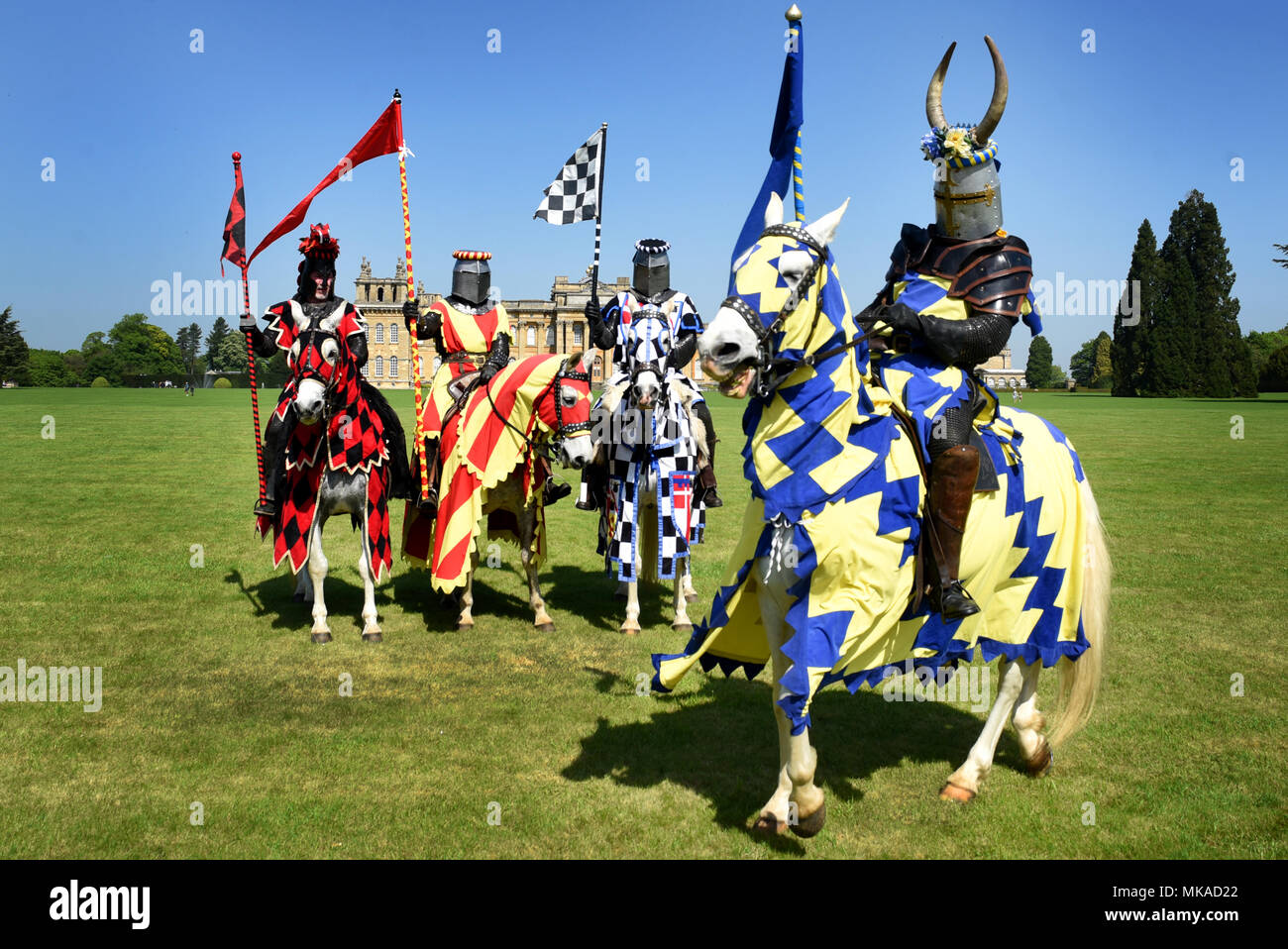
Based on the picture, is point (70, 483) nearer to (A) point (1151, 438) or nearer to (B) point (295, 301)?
(B) point (295, 301)

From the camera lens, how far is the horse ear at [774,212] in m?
4.43

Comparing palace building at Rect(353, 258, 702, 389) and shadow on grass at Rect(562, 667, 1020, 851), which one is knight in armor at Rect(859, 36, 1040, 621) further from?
palace building at Rect(353, 258, 702, 389)

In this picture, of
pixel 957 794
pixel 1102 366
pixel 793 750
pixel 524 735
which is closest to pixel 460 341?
pixel 524 735

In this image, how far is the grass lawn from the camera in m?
5.07

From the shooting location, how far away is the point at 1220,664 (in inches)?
313

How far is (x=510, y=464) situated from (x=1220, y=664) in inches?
260

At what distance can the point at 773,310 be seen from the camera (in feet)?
13.7

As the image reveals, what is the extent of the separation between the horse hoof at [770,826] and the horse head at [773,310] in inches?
95.7

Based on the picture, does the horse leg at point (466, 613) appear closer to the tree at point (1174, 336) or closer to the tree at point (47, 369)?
the tree at point (1174, 336)

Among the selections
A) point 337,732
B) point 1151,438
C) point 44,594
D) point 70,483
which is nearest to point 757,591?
point 337,732

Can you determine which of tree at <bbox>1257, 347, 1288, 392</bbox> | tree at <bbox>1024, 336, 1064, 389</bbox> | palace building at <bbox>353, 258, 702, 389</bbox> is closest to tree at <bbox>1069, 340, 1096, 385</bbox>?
tree at <bbox>1024, 336, 1064, 389</bbox>

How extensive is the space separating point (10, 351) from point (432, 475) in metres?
94.0

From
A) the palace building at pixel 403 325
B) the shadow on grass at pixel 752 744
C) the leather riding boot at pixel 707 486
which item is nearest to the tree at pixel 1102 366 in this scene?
the palace building at pixel 403 325
